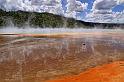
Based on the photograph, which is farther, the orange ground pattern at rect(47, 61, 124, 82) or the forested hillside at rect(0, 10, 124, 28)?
the forested hillside at rect(0, 10, 124, 28)

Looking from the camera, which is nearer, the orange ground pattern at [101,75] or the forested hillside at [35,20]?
the orange ground pattern at [101,75]

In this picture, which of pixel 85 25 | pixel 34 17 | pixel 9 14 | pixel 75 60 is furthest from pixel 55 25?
pixel 75 60

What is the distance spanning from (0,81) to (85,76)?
3076 mm

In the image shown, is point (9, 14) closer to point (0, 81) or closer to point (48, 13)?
point (48, 13)

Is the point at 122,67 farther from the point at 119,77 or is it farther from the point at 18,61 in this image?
the point at 18,61

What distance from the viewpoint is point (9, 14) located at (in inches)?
2864

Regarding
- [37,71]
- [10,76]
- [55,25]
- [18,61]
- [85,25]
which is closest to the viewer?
[10,76]

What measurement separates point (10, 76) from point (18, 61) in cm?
353

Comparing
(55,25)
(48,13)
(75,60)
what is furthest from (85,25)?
(75,60)

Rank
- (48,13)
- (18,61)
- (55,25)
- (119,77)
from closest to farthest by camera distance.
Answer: (119,77) < (18,61) < (55,25) < (48,13)

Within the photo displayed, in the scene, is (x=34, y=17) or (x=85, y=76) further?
(x=34, y=17)

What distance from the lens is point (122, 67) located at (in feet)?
42.7

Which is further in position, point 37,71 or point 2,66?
point 2,66

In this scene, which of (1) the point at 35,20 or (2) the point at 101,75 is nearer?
(2) the point at 101,75
